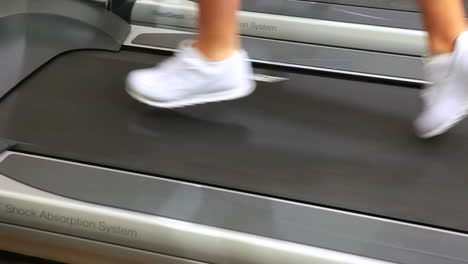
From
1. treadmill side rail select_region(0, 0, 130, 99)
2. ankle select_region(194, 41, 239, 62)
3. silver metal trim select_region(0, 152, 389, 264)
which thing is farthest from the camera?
treadmill side rail select_region(0, 0, 130, 99)

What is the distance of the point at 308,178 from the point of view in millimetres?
1426

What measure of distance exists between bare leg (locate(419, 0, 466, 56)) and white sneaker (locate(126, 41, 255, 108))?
16.7 inches

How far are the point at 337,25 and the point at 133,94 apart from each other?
798 millimetres

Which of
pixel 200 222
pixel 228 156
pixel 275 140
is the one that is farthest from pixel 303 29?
pixel 200 222

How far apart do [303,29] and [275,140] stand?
643 mm

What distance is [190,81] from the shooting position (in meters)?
1.50

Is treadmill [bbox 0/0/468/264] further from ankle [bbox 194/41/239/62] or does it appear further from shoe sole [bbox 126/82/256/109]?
ankle [bbox 194/41/239/62]

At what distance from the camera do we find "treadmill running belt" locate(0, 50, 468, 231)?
4.57 ft

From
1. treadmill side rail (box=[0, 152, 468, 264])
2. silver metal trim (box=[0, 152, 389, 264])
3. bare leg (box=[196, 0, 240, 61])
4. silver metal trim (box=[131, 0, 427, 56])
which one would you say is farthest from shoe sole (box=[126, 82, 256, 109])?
silver metal trim (box=[131, 0, 427, 56])

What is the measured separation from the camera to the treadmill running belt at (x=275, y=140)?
4.57ft

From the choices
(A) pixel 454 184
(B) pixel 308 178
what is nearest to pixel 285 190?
(B) pixel 308 178

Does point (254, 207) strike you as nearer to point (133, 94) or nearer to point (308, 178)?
point (308, 178)

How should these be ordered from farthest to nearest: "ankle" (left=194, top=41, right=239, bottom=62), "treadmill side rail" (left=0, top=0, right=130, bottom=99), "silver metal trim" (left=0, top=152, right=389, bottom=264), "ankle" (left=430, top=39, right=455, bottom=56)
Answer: "treadmill side rail" (left=0, top=0, right=130, bottom=99)
"ankle" (left=194, top=41, right=239, bottom=62)
"ankle" (left=430, top=39, right=455, bottom=56)
"silver metal trim" (left=0, top=152, right=389, bottom=264)

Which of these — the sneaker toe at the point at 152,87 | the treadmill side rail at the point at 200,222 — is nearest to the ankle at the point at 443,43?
the treadmill side rail at the point at 200,222
